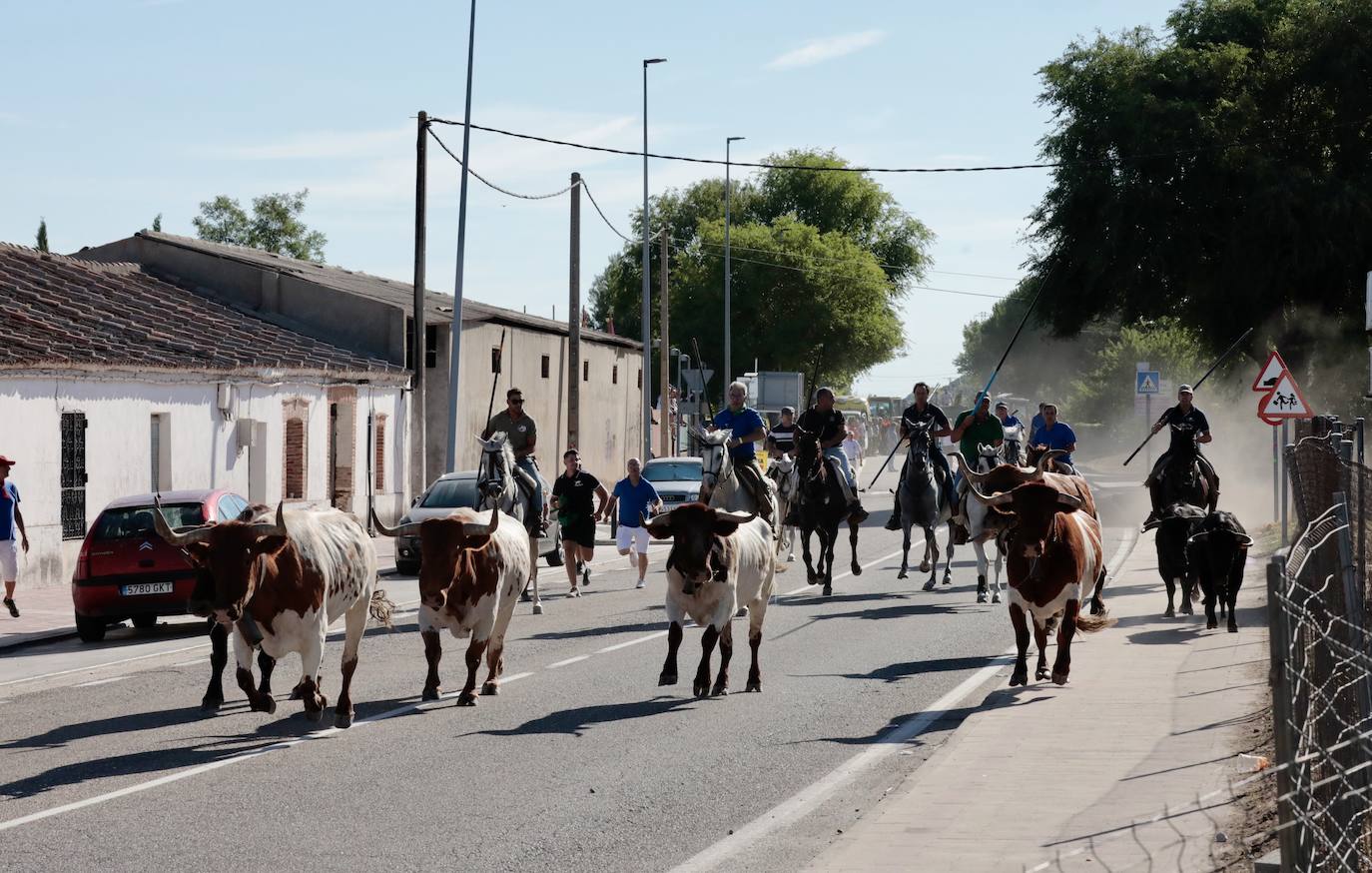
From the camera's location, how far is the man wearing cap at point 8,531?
20453 millimetres

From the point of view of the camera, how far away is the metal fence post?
5270 mm

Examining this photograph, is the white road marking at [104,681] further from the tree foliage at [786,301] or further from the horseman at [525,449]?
the tree foliage at [786,301]

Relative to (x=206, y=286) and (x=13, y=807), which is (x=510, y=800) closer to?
(x=13, y=807)

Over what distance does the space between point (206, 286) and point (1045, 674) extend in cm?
3284

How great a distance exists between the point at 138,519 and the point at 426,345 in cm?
2449

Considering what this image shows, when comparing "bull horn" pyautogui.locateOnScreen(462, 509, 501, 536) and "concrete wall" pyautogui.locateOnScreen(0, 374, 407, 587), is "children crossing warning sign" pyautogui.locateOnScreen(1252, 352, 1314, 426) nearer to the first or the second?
"concrete wall" pyautogui.locateOnScreen(0, 374, 407, 587)

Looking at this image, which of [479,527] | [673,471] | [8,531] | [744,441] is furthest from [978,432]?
[673,471]

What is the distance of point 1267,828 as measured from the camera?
25.8ft

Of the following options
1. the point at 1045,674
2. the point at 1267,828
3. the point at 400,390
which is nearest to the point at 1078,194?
the point at 400,390

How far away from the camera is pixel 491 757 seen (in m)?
10.7

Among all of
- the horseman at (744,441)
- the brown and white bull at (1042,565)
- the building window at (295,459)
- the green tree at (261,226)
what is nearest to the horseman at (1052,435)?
the horseman at (744,441)

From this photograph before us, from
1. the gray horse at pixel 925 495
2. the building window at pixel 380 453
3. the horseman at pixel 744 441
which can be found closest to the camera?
the horseman at pixel 744 441

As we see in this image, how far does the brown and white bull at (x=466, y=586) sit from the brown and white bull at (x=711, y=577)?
1.23 metres

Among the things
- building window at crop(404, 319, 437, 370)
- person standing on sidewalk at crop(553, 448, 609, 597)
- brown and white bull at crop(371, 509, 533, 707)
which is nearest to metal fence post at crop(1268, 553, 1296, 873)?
brown and white bull at crop(371, 509, 533, 707)
